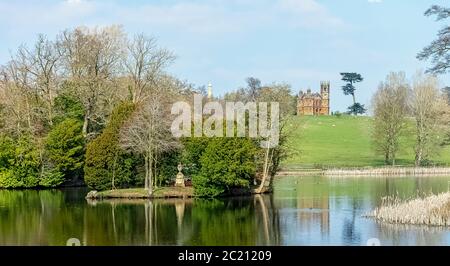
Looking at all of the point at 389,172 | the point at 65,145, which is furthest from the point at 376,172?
the point at 65,145

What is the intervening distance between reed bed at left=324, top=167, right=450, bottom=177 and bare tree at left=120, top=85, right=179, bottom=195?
65.5 feet

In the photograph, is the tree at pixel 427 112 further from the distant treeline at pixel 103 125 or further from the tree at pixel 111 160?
the tree at pixel 111 160

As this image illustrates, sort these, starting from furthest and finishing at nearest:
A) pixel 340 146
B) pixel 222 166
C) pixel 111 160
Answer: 1. pixel 340 146
2. pixel 111 160
3. pixel 222 166

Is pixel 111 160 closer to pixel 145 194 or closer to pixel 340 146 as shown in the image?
pixel 145 194

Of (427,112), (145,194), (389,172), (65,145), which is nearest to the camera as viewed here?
(145,194)

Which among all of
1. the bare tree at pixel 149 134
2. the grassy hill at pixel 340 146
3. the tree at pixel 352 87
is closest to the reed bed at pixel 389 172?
the grassy hill at pixel 340 146

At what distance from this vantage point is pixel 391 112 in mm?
59750

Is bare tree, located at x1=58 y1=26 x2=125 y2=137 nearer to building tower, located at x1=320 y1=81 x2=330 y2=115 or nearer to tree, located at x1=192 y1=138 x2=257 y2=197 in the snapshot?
tree, located at x1=192 y1=138 x2=257 y2=197

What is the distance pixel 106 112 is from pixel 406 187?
21.6 metres

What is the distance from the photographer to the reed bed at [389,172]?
5362 cm

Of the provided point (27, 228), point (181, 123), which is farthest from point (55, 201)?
point (27, 228)

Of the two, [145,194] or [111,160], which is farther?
[111,160]

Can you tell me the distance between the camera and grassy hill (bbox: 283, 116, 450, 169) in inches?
2458
